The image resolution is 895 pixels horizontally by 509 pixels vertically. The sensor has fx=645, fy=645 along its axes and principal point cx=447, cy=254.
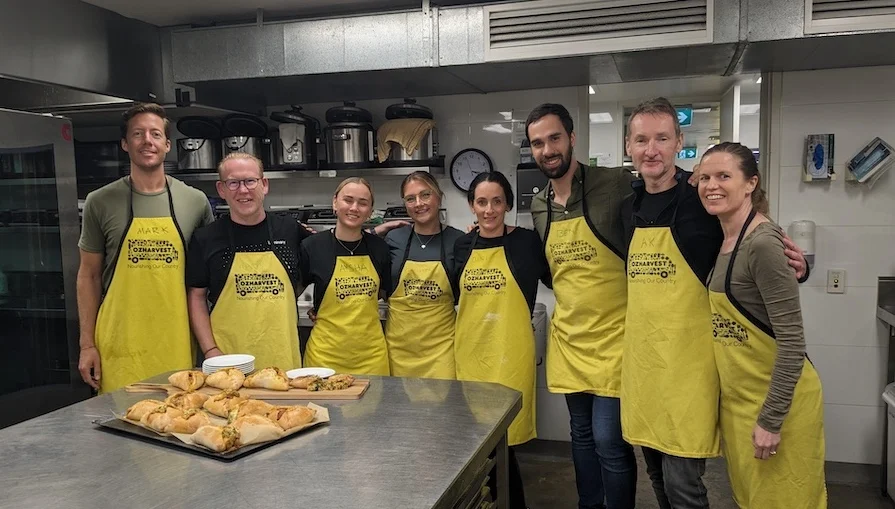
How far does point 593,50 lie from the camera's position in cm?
287

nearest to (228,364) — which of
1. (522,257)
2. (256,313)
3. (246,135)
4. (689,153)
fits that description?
(256,313)

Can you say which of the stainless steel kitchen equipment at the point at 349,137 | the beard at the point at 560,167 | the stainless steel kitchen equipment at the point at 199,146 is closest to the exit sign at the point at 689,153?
the stainless steel kitchen equipment at the point at 349,137

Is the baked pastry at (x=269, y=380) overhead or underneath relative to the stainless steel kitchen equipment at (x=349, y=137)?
underneath

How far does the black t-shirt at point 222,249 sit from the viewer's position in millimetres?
2500

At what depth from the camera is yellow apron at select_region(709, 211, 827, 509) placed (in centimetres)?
190

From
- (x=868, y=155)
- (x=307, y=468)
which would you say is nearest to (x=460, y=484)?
(x=307, y=468)

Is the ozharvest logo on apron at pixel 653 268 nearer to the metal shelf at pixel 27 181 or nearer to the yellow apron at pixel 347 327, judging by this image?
the yellow apron at pixel 347 327

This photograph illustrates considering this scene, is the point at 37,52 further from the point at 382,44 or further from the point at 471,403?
→ the point at 471,403

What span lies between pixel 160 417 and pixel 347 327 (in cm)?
101

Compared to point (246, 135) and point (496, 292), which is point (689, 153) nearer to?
point (246, 135)

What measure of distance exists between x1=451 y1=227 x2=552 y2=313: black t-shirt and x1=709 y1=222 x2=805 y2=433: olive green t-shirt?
0.83 metres

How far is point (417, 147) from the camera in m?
3.77

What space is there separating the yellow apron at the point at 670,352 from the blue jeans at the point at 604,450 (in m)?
0.16

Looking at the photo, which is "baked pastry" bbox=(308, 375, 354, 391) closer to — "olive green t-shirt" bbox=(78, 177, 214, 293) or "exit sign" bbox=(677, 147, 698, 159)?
"olive green t-shirt" bbox=(78, 177, 214, 293)
